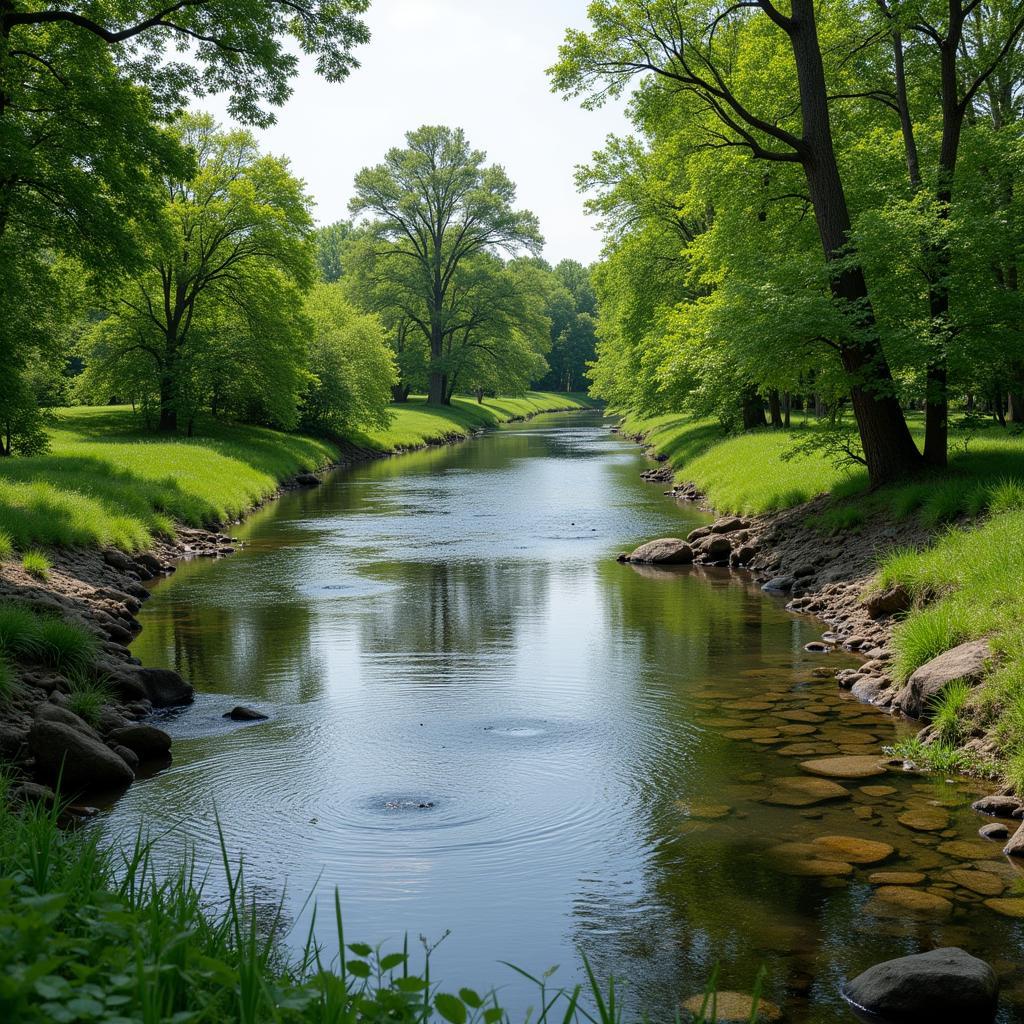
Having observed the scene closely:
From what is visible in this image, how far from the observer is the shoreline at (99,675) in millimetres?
8484

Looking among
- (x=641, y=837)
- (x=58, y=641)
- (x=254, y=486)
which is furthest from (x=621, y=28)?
(x=254, y=486)

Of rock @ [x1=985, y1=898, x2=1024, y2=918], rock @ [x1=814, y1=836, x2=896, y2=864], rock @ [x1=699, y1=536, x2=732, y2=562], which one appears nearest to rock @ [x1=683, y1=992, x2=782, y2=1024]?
rock @ [x1=985, y1=898, x2=1024, y2=918]

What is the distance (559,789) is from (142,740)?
367 centimetres

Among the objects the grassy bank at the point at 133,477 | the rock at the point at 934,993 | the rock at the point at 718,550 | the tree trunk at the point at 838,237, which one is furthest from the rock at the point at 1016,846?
the rock at the point at 718,550

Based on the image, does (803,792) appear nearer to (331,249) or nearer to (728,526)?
(728,526)

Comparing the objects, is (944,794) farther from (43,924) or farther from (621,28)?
(621,28)

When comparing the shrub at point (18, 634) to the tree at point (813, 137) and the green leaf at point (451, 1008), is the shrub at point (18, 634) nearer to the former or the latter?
the green leaf at point (451, 1008)

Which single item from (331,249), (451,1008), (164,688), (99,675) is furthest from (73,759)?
(331,249)

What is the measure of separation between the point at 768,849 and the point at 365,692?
546 centimetres

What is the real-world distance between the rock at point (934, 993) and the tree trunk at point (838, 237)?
40.9ft

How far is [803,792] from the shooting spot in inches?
322

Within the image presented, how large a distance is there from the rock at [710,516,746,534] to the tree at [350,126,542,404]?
48.2 m

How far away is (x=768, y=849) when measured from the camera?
7.17 metres

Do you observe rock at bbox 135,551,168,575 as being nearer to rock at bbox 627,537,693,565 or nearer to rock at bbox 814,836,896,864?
rock at bbox 627,537,693,565
